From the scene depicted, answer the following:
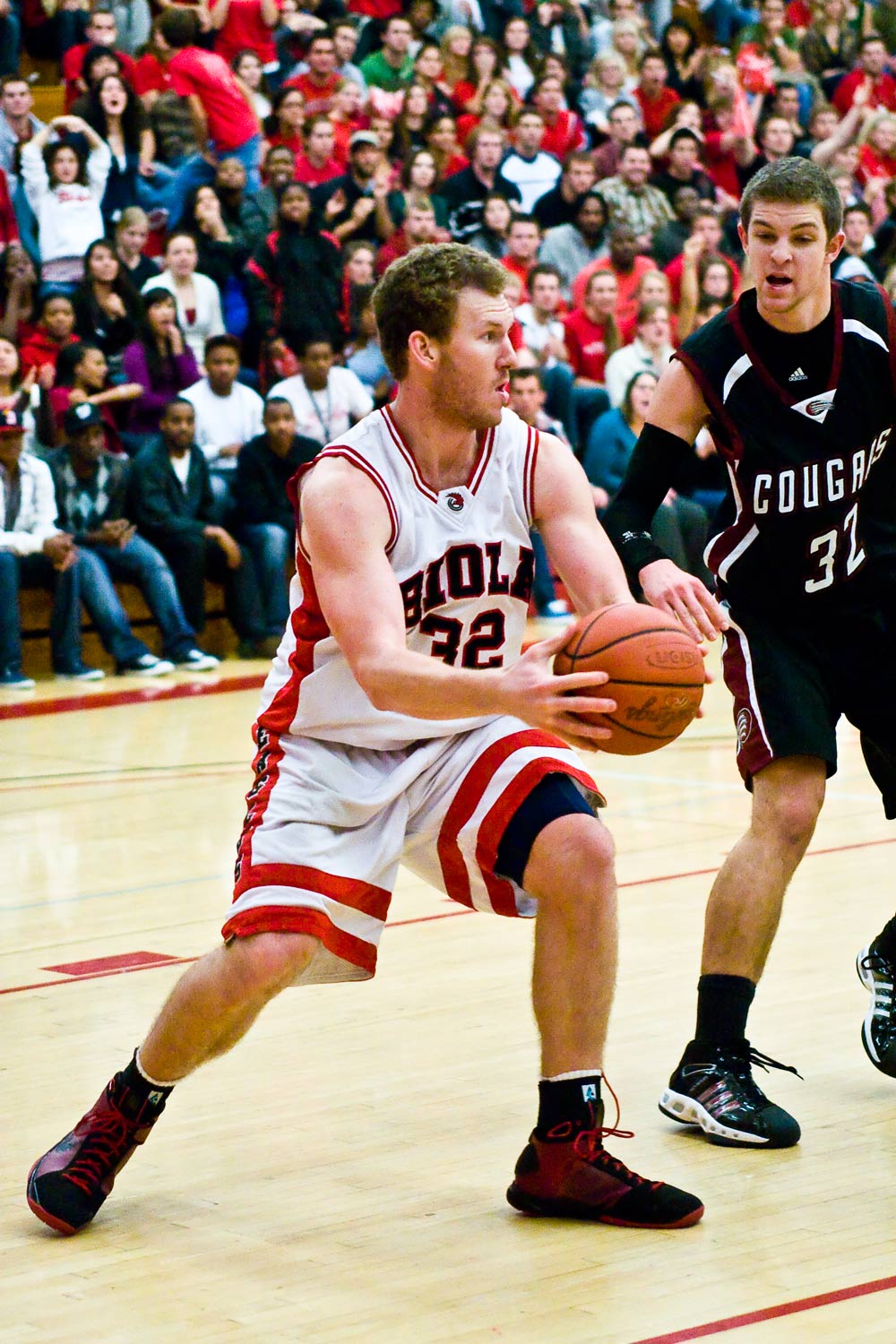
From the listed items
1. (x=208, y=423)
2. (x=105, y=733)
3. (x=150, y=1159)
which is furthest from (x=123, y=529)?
(x=150, y=1159)

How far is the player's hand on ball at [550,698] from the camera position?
117 inches

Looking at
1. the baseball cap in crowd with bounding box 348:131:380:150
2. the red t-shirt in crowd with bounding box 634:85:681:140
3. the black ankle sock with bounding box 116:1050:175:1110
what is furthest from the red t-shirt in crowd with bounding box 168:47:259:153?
the black ankle sock with bounding box 116:1050:175:1110

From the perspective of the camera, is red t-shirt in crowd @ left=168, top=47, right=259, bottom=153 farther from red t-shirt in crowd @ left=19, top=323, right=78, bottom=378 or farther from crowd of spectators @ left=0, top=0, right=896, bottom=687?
red t-shirt in crowd @ left=19, top=323, right=78, bottom=378

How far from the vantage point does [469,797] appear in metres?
3.55

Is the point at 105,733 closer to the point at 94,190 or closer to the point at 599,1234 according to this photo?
the point at 94,190

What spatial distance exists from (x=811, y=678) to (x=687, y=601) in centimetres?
57

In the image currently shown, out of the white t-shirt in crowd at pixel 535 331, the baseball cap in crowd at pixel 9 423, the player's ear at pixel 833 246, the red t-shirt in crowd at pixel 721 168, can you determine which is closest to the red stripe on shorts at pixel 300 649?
the player's ear at pixel 833 246

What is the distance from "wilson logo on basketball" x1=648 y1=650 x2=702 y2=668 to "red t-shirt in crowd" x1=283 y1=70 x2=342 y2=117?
11.9 metres

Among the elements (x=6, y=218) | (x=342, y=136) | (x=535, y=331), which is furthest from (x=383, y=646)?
(x=342, y=136)

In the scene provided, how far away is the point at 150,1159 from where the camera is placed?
384 centimetres

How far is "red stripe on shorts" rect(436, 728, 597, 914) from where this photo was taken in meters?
3.55

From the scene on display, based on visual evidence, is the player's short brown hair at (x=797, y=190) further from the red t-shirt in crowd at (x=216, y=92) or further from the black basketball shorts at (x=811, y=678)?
the red t-shirt in crowd at (x=216, y=92)

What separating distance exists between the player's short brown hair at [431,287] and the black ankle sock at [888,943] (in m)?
1.73

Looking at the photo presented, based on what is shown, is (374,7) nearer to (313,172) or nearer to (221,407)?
(313,172)
